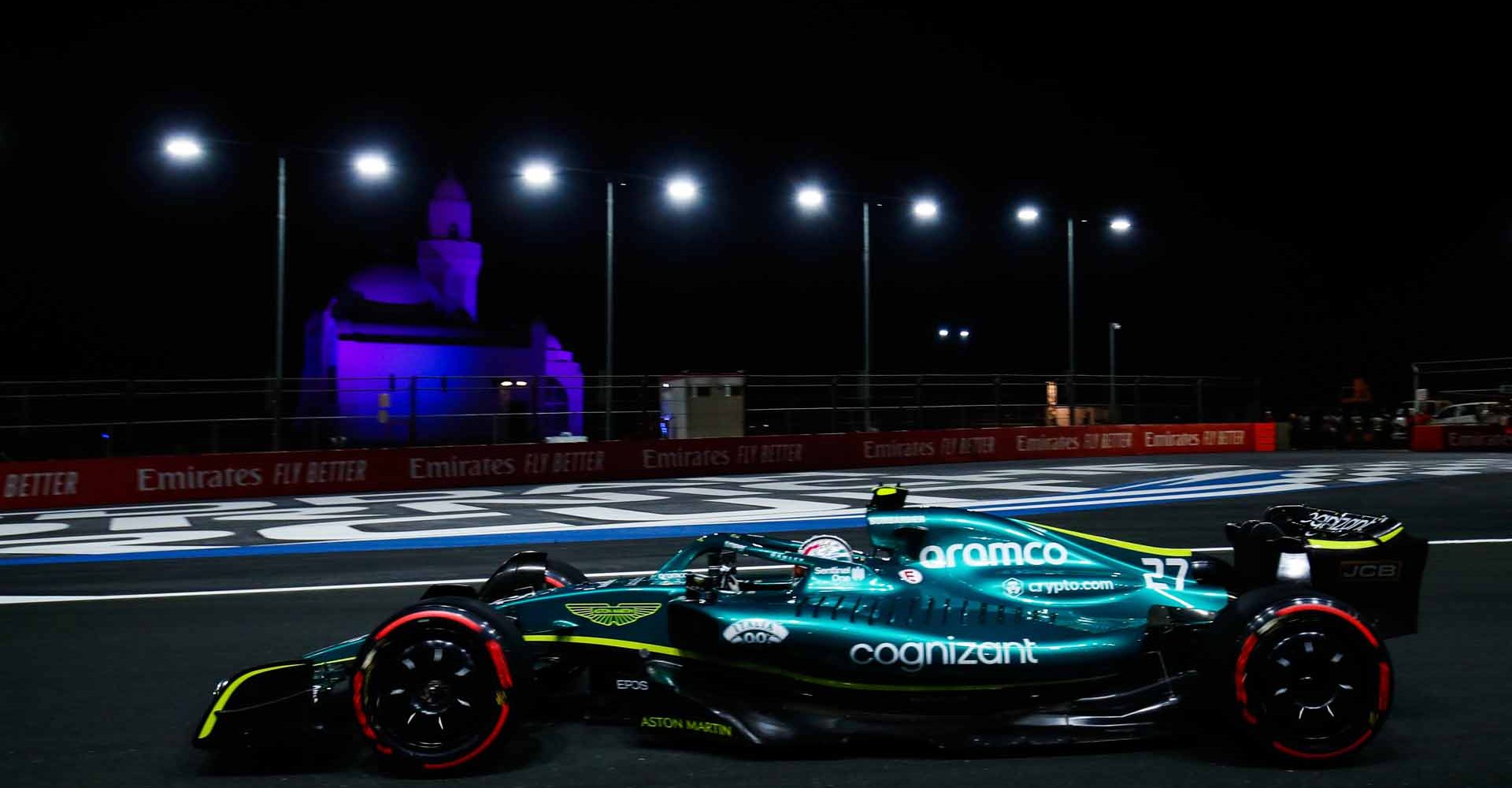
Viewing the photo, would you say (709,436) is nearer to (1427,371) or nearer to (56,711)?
(56,711)

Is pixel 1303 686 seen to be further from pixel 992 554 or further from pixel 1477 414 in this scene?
pixel 1477 414

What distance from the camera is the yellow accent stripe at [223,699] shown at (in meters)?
4.98

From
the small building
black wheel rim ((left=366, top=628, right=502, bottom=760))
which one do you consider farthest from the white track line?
the small building

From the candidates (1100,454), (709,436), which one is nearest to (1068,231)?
(1100,454)

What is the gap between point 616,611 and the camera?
5414 mm

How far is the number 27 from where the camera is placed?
18.7 ft

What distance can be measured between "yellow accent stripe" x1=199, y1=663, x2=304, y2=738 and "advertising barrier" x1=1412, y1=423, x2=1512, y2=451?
3267cm

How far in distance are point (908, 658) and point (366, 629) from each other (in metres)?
4.53

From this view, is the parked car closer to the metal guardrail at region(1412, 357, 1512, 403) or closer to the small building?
the metal guardrail at region(1412, 357, 1512, 403)

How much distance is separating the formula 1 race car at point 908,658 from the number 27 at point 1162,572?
0.02 metres

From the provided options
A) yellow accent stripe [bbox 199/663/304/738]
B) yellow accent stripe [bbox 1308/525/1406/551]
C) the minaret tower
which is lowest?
yellow accent stripe [bbox 199/663/304/738]

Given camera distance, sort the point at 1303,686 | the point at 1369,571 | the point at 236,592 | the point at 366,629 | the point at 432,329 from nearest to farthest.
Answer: the point at 1303,686 → the point at 1369,571 → the point at 366,629 → the point at 236,592 → the point at 432,329

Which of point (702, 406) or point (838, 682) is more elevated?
point (702, 406)

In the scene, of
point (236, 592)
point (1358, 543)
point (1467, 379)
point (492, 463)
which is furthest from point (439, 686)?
point (1467, 379)
